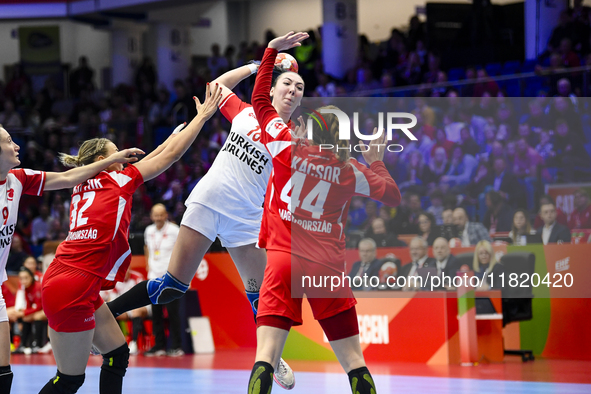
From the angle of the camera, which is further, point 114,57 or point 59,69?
point 59,69

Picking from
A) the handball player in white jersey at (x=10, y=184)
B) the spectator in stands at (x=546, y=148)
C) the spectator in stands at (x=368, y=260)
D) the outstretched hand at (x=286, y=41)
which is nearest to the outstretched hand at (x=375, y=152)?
the outstretched hand at (x=286, y=41)

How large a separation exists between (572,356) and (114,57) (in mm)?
17793

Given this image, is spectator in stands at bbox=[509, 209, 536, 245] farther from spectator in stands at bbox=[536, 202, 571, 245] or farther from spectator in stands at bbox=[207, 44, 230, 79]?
spectator in stands at bbox=[207, 44, 230, 79]

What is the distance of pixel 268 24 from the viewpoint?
25.1 meters

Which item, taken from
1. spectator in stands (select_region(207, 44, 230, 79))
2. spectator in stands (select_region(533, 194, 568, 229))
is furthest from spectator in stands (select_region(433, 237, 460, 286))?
spectator in stands (select_region(207, 44, 230, 79))

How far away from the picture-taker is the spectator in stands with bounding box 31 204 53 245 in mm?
15836

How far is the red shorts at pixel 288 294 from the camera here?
154 inches

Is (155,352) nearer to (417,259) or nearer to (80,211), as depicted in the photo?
(417,259)

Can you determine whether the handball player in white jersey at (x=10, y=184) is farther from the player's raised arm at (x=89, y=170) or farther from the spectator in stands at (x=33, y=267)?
the spectator in stands at (x=33, y=267)

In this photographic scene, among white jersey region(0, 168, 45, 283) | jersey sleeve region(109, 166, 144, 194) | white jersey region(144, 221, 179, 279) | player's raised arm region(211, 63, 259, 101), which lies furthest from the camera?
white jersey region(144, 221, 179, 279)

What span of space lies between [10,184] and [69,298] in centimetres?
84

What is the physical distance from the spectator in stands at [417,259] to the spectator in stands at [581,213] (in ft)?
5.39

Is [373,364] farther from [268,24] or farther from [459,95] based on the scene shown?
[268,24]

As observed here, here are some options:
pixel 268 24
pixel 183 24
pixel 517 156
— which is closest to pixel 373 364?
pixel 517 156
